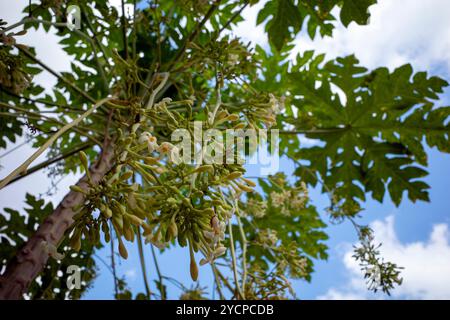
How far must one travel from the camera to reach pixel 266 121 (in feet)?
4.14

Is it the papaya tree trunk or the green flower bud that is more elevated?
the papaya tree trunk

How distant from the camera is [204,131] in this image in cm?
95

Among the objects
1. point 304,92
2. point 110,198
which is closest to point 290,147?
point 304,92

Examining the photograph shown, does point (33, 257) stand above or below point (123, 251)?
above

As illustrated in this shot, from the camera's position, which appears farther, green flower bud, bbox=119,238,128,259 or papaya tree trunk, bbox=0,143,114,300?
papaya tree trunk, bbox=0,143,114,300

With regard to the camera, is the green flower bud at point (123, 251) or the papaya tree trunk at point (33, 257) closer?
the green flower bud at point (123, 251)

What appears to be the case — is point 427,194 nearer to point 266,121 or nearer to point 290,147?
point 290,147

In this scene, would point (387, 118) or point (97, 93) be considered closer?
point (387, 118)

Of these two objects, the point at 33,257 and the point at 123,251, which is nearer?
the point at 123,251

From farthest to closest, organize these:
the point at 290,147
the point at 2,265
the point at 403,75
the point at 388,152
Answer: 1. the point at 290,147
2. the point at 388,152
3. the point at 403,75
4. the point at 2,265

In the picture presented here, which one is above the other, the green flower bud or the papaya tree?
the papaya tree

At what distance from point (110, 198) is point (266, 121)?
663 millimetres

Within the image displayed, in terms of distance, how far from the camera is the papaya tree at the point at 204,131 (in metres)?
0.84

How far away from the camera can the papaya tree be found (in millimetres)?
841
